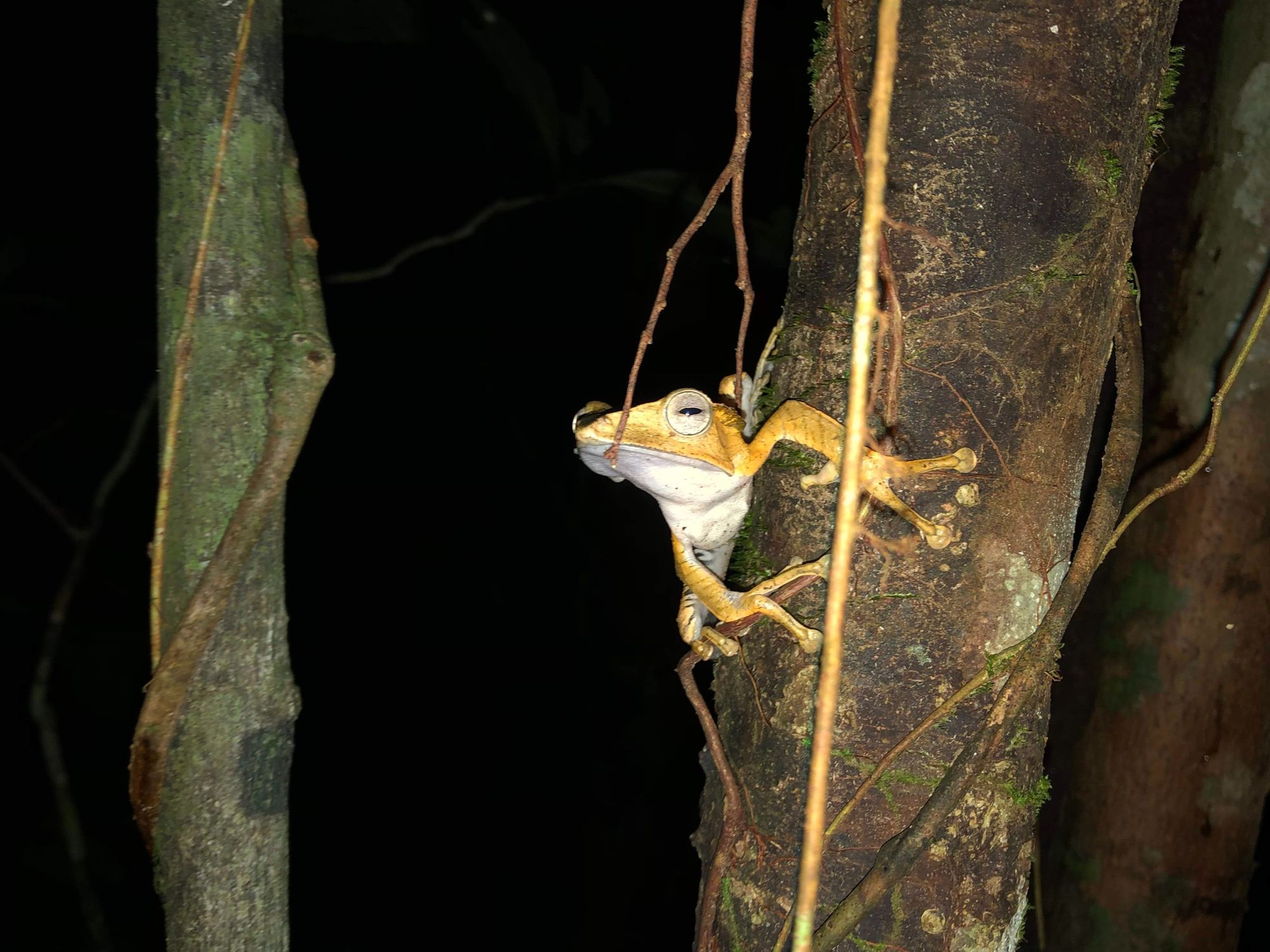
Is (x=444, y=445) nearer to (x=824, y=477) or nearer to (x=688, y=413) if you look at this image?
(x=688, y=413)

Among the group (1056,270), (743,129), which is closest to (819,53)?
(743,129)

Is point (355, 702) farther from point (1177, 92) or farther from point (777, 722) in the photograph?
point (1177, 92)

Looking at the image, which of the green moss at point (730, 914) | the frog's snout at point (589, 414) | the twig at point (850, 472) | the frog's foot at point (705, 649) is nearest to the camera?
the twig at point (850, 472)

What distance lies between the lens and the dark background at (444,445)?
3311 mm

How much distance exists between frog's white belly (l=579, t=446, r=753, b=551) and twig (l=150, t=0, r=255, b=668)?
0.63 meters

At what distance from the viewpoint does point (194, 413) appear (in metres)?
1.22

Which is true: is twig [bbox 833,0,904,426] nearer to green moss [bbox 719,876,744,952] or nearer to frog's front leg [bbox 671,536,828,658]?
frog's front leg [bbox 671,536,828,658]

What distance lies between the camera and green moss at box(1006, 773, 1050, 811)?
1.25 metres

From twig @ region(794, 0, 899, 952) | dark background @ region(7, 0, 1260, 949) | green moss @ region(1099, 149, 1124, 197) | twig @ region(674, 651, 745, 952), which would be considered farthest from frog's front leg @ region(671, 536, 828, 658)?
dark background @ region(7, 0, 1260, 949)

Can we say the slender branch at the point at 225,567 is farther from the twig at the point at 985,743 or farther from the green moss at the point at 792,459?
the twig at the point at 985,743

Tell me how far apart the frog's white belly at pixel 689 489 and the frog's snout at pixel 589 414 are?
0.14 ft

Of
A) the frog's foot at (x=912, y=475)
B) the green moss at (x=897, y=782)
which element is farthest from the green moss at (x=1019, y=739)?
the frog's foot at (x=912, y=475)

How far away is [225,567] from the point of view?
3.96ft

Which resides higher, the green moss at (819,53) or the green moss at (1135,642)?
the green moss at (819,53)
